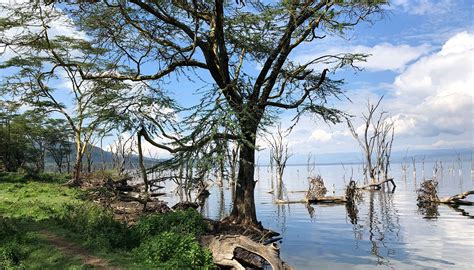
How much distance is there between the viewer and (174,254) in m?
10.3

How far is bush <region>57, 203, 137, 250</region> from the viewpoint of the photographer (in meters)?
11.1

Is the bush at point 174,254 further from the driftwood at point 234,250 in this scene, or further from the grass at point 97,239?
the driftwood at point 234,250

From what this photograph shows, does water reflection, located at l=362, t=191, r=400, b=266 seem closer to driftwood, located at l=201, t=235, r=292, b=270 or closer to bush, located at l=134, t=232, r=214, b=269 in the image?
driftwood, located at l=201, t=235, r=292, b=270

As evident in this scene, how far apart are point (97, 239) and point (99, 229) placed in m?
1.27

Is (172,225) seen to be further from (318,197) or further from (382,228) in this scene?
(318,197)

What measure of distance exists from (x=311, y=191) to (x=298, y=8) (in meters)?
17.3

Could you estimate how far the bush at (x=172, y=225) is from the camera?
12.6 metres

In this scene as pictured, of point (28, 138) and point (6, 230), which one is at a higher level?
point (28, 138)

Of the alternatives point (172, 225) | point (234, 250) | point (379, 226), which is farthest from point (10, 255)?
point (379, 226)

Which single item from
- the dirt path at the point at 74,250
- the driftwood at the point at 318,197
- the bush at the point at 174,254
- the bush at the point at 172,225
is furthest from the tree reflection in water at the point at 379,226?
the dirt path at the point at 74,250

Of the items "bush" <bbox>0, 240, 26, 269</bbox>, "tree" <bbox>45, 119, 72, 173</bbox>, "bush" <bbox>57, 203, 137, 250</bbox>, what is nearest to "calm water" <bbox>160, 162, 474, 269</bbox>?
"bush" <bbox>57, 203, 137, 250</bbox>

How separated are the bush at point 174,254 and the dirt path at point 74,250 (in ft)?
3.32

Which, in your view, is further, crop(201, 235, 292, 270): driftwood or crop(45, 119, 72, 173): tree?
crop(45, 119, 72, 173): tree

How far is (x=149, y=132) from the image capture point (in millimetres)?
14742
